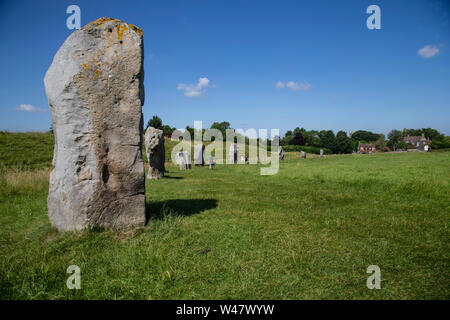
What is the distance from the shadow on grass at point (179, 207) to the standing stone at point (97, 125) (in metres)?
0.89

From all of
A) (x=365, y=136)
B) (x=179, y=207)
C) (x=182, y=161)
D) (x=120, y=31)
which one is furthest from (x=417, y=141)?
(x=120, y=31)

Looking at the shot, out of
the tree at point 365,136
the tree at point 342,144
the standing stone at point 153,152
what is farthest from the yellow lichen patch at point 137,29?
the tree at point 365,136

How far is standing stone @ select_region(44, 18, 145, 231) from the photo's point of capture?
14.4 ft

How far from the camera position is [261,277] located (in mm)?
3166

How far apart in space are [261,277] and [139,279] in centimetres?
153

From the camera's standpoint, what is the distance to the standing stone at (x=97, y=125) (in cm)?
439

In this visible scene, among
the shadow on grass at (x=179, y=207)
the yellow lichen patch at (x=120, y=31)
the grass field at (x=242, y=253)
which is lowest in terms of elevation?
the grass field at (x=242, y=253)

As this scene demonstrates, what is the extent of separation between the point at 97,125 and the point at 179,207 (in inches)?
117

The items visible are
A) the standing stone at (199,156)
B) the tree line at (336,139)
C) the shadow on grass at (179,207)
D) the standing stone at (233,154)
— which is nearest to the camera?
the shadow on grass at (179,207)

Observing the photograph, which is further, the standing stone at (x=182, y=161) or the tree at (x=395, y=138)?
the tree at (x=395, y=138)

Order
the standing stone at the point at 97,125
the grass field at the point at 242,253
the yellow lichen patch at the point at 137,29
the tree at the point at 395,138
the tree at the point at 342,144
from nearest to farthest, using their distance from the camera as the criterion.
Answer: the grass field at the point at 242,253
the standing stone at the point at 97,125
the yellow lichen patch at the point at 137,29
the tree at the point at 342,144
the tree at the point at 395,138

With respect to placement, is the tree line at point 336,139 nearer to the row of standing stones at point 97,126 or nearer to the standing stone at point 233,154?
the standing stone at point 233,154

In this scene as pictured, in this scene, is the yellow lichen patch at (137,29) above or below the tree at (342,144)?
below
